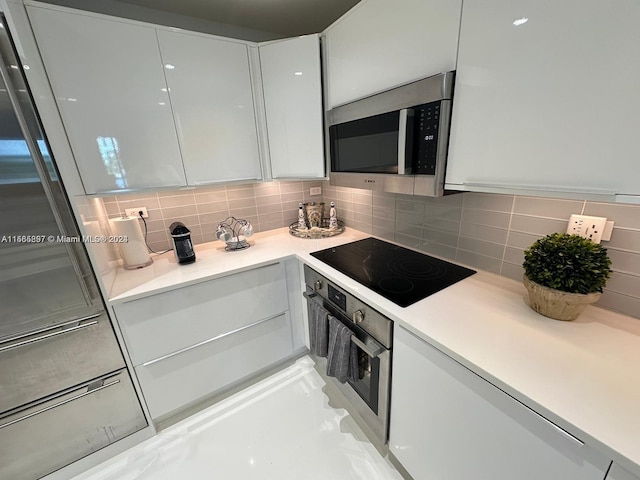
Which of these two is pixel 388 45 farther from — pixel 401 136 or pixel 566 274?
Answer: pixel 566 274

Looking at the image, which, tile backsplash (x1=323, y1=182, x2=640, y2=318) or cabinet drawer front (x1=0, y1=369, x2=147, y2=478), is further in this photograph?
cabinet drawer front (x1=0, y1=369, x2=147, y2=478)

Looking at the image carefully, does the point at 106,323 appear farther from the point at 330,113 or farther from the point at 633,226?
the point at 633,226

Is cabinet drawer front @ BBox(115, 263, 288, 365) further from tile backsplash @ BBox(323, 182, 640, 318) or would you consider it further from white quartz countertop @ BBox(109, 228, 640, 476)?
tile backsplash @ BBox(323, 182, 640, 318)

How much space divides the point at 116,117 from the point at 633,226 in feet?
6.69

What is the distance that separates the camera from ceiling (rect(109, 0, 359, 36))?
4.72ft

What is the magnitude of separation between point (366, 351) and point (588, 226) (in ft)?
3.01

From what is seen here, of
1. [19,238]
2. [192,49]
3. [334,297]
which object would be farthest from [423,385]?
[192,49]

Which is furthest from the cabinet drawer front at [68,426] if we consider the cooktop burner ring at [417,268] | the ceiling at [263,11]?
the ceiling at [263,11]

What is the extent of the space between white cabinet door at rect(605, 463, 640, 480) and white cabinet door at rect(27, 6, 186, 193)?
1.81 meters

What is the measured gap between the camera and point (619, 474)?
50 cm

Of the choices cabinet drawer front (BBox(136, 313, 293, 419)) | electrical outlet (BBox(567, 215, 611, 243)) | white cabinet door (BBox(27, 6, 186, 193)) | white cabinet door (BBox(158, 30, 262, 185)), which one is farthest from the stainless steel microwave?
cabinet drawer front (BBox(136, 313, 293, 419))

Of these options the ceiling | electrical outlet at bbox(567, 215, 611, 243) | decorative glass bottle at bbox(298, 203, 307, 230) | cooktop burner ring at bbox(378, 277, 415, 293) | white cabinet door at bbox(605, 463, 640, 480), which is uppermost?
the ceiling

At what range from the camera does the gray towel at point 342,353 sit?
1210 millimetres

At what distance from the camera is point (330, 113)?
1388 mm
